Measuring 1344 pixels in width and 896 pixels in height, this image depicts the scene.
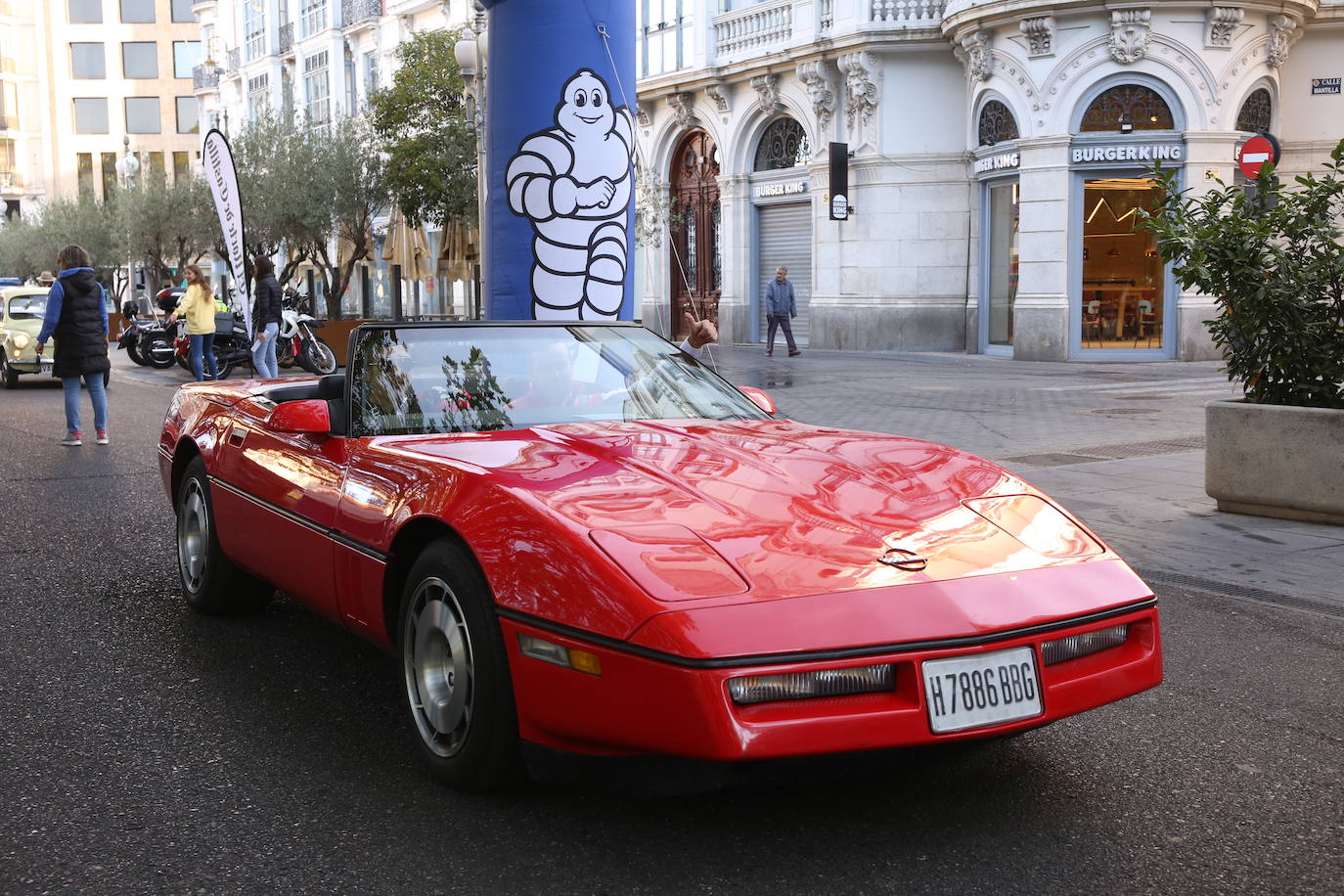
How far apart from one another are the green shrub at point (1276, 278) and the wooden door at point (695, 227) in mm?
23841

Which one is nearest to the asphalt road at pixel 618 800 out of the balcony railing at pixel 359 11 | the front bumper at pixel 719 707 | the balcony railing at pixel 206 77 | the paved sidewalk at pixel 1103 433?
the front bumper at pixel 719 707

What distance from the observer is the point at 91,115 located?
300 feet

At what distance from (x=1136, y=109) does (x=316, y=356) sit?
14.5m

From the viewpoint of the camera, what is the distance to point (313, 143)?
34.1m

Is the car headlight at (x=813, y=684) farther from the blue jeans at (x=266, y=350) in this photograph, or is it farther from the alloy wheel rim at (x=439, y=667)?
the blue jeans at (x=266, y=350)

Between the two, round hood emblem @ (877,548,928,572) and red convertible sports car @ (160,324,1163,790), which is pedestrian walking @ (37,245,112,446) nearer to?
red convertible sports car @ (160,324,1163,790)

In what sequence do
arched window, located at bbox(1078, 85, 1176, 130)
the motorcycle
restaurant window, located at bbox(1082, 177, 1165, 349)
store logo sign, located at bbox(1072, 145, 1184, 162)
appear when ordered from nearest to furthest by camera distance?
store logo sign, located at bbox(1072, 145, 1184, 162), arched window, located at bbox(1078, 85, 1176, 130), restaurant window, located at bbox(1082, 177, 1165, 349), the motorcycle

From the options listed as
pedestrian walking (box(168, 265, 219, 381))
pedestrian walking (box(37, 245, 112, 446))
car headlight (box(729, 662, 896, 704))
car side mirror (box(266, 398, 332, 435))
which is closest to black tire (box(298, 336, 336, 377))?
pedestrian walking (box(168, 265, 219, 381))

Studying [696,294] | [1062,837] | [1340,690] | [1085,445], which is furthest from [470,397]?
[696,294]

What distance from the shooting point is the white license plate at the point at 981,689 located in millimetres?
3078

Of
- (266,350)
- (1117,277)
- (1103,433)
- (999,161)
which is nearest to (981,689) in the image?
(1103,433)

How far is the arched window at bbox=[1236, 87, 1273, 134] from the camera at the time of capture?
953 inches

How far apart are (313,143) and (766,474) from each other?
32.4m

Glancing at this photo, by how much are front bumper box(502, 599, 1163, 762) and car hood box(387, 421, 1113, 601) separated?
0.19m
